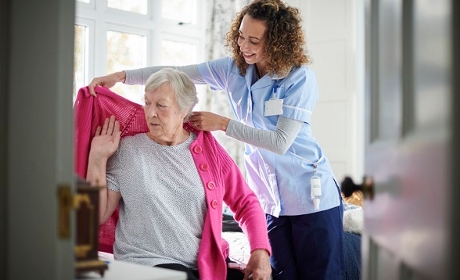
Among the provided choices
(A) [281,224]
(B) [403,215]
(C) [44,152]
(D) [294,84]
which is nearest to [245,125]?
(D) [294,84]

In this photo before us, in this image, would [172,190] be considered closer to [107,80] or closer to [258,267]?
[258,267]

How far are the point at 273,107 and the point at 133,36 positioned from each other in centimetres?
256

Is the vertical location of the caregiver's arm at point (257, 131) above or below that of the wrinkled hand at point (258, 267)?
above

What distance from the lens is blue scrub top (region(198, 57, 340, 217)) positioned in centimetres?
255

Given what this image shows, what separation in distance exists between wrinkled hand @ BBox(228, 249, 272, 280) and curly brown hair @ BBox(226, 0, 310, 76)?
0.69 metres

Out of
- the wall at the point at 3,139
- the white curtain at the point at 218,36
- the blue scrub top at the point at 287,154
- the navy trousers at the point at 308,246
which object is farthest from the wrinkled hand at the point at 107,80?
the white curtain at the point at 218,36

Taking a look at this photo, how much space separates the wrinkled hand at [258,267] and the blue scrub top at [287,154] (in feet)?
0.82

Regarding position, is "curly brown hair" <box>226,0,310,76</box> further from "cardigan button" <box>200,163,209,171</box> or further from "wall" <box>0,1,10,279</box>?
"wall" <box>0,1,10,279</box>

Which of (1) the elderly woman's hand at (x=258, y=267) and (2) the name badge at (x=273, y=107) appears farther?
(2) the name badge at (x=273, y=107)

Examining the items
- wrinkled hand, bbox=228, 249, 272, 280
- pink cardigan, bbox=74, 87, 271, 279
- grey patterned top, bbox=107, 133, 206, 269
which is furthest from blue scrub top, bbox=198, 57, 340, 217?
grey patterned top, bbox=107, 133, 206, 269

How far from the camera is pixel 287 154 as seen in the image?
2.60m

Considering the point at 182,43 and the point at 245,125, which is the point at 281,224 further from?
the point at 182,43

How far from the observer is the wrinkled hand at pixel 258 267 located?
2371 mm

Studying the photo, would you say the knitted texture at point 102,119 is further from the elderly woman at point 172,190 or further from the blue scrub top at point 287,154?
the blue scrub top at point 287,154
